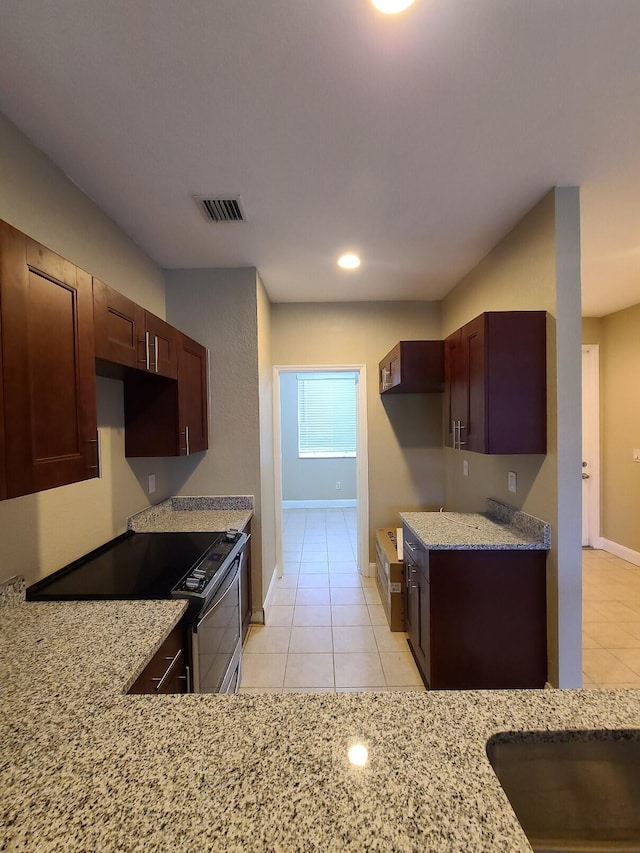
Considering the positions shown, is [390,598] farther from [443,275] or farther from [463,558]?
[443,275]

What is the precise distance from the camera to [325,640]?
9.03 feet

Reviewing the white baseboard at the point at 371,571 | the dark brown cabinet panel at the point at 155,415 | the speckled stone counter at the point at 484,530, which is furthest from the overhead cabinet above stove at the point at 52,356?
the white baseboard at the point at 371,571

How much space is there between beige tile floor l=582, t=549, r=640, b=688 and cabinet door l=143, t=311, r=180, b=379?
10.0ft

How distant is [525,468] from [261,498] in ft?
6.14

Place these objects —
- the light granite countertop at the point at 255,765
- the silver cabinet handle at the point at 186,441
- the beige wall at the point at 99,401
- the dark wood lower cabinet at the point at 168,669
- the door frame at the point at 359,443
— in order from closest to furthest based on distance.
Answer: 1. the light granite countertop at the point at 255,765
2. the dark wood lower cabinet at the point at 168,669
3. the beige wall at the point at 99,401
4. the silver cabinet handle at the point at 186,441
5. the door frame at the point at 359,443

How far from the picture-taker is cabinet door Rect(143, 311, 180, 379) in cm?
194

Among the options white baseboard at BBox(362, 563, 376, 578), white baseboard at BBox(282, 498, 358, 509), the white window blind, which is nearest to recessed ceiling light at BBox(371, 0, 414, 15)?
white baseboard at BBox(362, 563, 376, 578)

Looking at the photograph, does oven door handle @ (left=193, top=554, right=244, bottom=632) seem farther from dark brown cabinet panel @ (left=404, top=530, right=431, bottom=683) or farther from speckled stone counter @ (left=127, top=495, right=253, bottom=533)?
dark brown cabinet panel @ (left=404, top=530, right=431, bottom=683)

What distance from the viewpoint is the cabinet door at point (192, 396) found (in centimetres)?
242

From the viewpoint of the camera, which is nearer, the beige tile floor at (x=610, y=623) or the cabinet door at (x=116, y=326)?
the cabinet door at (x=116, y=326)

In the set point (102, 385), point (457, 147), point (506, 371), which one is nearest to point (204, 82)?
point (457, 147)

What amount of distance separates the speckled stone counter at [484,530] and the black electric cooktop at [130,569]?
126 centimetres

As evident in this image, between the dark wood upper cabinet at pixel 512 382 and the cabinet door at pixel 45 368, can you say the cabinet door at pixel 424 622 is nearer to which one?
the dark wood upper cabinet at pixel 512 382

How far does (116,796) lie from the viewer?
2.16ft
